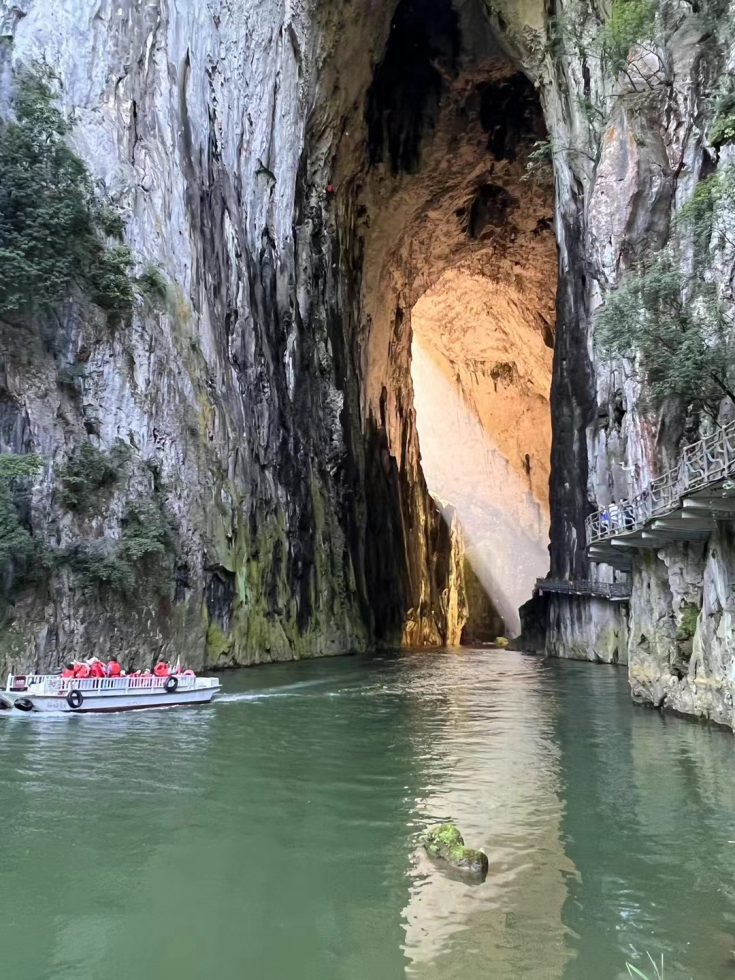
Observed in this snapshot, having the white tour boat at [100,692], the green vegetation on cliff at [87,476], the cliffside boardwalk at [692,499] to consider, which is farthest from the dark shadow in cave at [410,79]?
the white tour boat at [100,692]

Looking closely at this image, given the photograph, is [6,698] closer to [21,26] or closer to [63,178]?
Answer: [63,178]

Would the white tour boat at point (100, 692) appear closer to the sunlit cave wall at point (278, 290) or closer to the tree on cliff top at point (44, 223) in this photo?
the sunlit cave wall at point (278, 290)

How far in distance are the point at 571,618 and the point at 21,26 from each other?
3268 cm

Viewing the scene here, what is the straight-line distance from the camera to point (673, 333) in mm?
16266

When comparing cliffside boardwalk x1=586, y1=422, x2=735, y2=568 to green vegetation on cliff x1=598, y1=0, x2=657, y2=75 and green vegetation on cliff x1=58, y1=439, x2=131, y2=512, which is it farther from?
green vegetation on cliff x1=58, y1=439, x2=131, y2=512

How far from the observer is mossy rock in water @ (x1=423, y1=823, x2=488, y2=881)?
7.14 meters

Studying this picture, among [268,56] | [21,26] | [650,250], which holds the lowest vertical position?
[650,250]

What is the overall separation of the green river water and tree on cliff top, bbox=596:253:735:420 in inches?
267

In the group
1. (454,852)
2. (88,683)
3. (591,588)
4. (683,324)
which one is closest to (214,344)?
(88,683)

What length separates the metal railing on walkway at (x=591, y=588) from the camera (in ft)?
107

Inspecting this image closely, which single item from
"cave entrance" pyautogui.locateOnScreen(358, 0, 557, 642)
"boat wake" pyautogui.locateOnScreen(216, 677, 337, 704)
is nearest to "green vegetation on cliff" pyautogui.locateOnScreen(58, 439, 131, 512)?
"boat wake" pyautogui.locateOnScreen(216, 677, 337, 704)

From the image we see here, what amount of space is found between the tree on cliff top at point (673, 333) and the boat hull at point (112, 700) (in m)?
12.4

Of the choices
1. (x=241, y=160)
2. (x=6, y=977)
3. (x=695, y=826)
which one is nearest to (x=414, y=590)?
(x=241, y=160)

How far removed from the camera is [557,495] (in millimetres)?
41219
